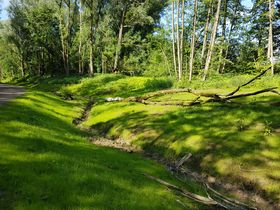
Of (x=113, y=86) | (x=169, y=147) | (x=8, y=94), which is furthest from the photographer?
(x=113, y=86)

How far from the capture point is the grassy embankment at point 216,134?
14344mm

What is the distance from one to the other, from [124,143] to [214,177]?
8.12 meters

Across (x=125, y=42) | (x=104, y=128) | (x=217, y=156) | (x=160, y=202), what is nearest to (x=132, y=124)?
(x=104, y=128)

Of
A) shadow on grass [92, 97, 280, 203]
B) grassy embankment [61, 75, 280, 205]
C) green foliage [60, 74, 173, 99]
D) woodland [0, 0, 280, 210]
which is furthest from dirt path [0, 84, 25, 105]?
shadow on grass [92, 97, 280, 203]

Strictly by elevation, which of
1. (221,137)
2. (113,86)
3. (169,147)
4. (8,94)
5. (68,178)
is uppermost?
(8,94)

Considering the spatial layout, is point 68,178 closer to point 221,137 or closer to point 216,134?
point 221,137

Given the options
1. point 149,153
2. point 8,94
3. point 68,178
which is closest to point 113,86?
point 8,94

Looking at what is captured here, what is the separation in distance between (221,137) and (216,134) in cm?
56

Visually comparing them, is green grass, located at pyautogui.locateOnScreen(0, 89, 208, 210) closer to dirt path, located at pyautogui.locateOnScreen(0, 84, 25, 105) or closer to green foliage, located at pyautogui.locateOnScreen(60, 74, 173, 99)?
dirt path, located at pyautogui.locateOnScreen(0, 84, 25, 105)

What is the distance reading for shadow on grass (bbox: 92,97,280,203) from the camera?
14.3m

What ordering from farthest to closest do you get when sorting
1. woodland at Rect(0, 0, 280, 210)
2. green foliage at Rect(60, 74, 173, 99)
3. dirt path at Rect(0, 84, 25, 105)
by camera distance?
green foliage at Rect(60, 74, 173, 99), dirt path at Rect(0, 84, 25, 105), woodland at Rect(0, 0, 280, 210)

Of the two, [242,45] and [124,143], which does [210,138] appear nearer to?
[124,143]

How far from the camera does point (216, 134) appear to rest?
61.0 feet

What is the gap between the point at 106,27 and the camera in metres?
73.4
